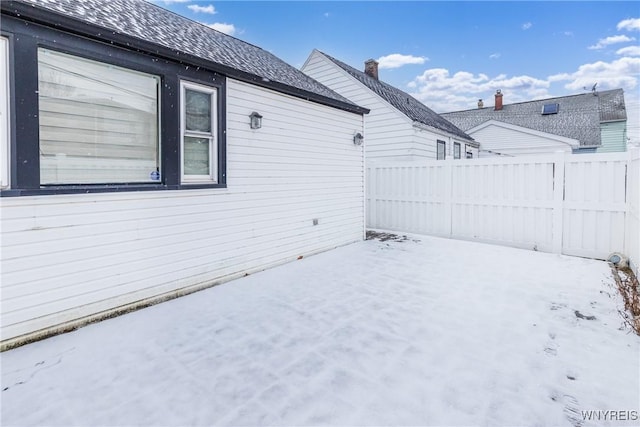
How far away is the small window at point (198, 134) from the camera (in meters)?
4.19

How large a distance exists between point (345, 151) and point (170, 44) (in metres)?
3.85

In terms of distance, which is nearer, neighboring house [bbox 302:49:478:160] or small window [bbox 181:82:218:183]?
small window [bbox 181:82:218:183]

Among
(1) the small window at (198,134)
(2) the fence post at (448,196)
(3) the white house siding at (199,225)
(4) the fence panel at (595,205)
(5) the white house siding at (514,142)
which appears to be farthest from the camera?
(5) the white house siding at (514,142)

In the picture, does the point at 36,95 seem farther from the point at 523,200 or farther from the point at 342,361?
the point at 523,200

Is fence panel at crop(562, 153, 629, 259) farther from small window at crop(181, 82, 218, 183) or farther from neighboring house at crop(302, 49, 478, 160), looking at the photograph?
small window at crop(181, 82, 218, 183)

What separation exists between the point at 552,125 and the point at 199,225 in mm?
21251

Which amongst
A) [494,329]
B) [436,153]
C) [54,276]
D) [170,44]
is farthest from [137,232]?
[436,153]

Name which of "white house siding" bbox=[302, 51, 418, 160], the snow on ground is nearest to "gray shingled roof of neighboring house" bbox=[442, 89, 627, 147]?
"white house siding" bbox=[302, 51, 418, 160]

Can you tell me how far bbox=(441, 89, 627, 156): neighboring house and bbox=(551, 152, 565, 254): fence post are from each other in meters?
12.3

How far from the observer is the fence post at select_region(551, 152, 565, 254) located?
20.1 ft

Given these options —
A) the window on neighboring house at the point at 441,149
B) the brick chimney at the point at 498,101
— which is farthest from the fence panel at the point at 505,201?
the brick chimney at the point at 498,101

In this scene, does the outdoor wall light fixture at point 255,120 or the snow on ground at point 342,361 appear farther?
the outdoor wall light fixture at point 255,120

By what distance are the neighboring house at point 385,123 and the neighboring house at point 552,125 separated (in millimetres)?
7327

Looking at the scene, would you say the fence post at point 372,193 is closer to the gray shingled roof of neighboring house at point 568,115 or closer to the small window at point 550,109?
the gray shingled roof of neighboring house at point 568,115
